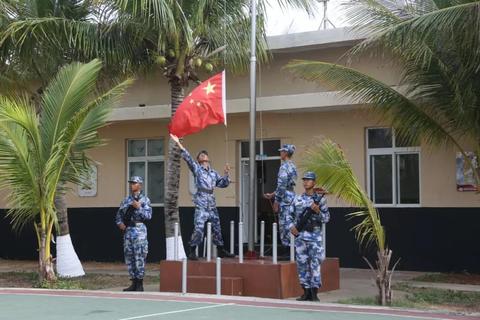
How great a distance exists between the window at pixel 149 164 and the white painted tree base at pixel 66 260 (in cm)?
421

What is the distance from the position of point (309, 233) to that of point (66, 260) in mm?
6393

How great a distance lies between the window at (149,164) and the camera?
1955cm

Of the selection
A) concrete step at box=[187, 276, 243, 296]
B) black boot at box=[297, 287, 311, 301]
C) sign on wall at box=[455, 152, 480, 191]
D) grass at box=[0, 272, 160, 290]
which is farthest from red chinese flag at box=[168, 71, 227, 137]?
sign on wall at box=[455, 152, 480, 191]

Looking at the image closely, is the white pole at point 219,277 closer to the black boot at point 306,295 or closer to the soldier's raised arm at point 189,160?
the black boot at point 306,295

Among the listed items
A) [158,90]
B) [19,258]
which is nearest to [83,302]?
[158,90]

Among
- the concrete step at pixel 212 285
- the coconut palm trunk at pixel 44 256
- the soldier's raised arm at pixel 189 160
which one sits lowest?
the concrete step at pixel 212 285

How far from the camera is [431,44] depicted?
41.5ft

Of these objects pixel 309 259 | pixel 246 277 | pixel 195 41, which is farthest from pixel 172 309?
pixel 195 41

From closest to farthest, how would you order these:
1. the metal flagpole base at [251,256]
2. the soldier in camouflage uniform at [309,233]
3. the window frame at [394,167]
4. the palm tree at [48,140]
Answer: the soldier in camouflage uniform at [309,233]
the metal flagpole base at [251,256]
the palm tree at [48,140]
the window frame at [394,167]

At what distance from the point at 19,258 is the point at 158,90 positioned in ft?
21.6

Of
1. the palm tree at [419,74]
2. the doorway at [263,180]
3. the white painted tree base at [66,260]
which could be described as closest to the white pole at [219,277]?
the palm tree at [419,74]

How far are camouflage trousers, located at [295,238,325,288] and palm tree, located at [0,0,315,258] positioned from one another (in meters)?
4.33

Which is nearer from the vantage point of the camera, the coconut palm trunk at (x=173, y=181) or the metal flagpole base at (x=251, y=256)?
the metal flagpole base at (x=251, y=256)

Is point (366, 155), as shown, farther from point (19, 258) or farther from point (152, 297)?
point (19, 258)
